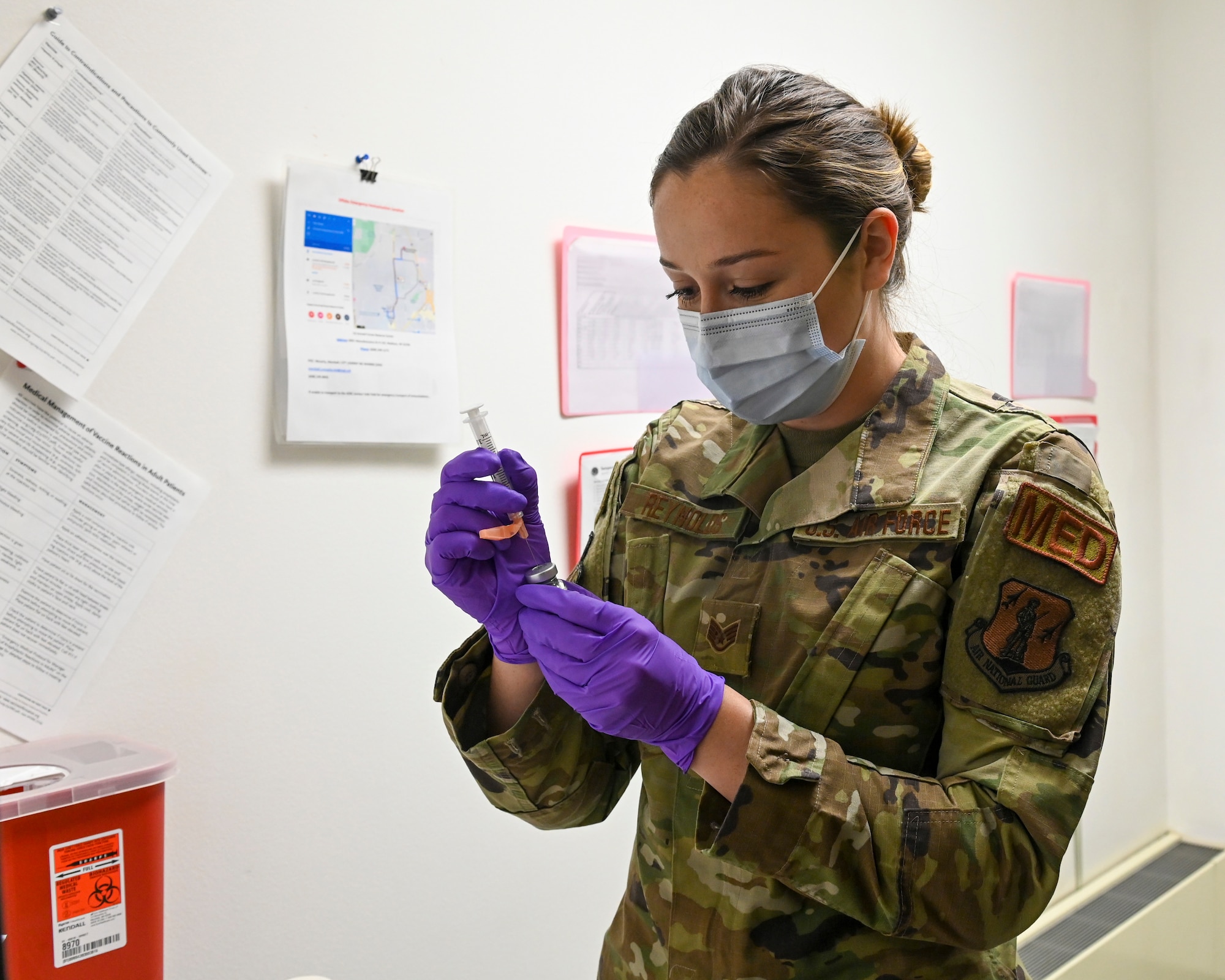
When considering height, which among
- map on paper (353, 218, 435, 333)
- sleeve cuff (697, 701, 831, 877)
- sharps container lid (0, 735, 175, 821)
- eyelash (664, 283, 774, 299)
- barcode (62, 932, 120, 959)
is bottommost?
barcode (62, 932, 120, 959)

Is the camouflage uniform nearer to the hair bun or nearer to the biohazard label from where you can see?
the hair bun

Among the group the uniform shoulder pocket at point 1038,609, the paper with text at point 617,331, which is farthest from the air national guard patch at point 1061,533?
the paper with text at point 617,331

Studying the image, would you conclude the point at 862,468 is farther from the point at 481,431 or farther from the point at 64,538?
the point at 64,538

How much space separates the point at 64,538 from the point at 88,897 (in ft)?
1.43

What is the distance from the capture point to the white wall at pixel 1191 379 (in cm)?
281

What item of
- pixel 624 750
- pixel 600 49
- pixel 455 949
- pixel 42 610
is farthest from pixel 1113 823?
pixel 42 610

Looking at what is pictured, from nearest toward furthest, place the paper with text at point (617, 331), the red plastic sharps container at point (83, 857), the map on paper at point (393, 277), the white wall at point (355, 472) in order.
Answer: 1. the red plastic sharps container at point (83, 857)
2. the white wall at point (355, 472)
3. the map on paper at point (393, 277)
4. the paper with text at point (617, 331)

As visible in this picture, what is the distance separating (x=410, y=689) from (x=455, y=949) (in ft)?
1.44

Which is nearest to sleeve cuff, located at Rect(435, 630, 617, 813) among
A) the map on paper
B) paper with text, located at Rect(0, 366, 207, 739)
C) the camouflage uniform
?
the camouflage uniform

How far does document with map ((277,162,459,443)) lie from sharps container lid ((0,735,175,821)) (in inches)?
18.4

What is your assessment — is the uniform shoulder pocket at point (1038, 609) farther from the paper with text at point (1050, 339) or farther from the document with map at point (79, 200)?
the paper with text at point (1050, 339)

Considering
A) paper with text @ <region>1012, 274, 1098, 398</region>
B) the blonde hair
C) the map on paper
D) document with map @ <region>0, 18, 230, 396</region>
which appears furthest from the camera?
paper with text @ <region>1012, 274, 1098, 398</region>

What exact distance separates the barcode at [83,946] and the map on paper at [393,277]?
0.86 m

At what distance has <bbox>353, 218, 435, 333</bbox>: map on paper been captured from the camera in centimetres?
146
